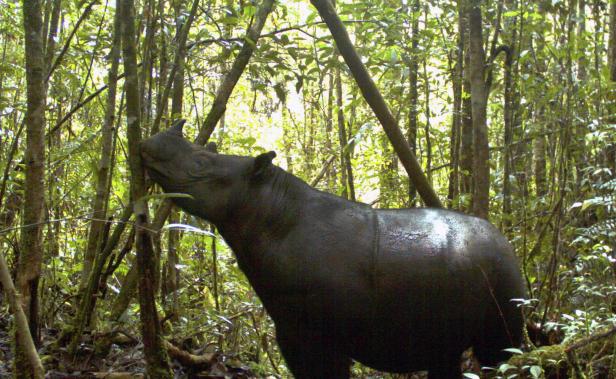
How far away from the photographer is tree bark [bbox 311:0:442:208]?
552 cm

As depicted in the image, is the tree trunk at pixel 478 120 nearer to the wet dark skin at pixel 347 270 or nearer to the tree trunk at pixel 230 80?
the wet dark skin at pixel 347 270

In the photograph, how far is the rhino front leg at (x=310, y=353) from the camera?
14.4 feet

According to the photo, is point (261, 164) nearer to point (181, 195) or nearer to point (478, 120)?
point (181, 195)

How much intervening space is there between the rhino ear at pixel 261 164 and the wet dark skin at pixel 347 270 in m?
0.01

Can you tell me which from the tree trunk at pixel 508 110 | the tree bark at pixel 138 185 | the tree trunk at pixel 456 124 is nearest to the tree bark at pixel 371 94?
the tree trunk at pixel 508 110

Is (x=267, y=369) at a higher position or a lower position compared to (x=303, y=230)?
lower

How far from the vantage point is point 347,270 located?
173 inches

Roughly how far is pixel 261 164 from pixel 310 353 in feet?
4.40

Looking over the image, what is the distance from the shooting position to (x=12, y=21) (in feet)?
20.3

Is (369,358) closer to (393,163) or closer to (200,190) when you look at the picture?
(200,190)

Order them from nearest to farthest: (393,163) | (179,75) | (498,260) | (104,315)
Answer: (498,260) → (179,75) → (104,315) → (393,163)

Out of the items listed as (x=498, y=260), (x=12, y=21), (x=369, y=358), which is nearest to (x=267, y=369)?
(x=369, y=358)

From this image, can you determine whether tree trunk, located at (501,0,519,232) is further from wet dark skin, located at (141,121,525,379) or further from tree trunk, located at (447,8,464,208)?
wet dark skin, located at (141,121,525,379)

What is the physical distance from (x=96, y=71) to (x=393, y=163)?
520cm
